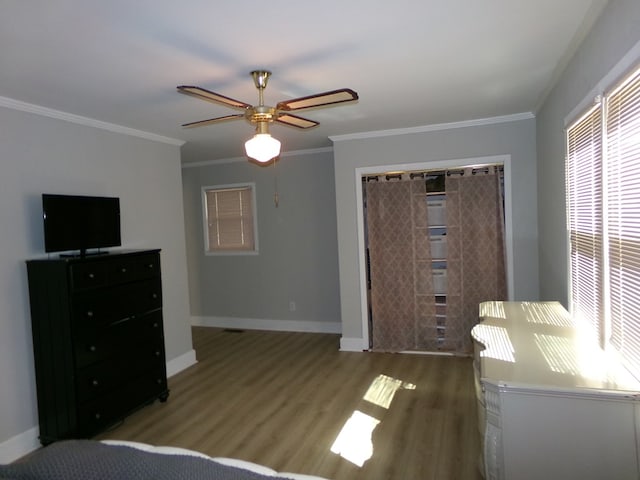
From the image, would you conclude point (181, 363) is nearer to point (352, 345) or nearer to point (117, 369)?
point (117, 369)

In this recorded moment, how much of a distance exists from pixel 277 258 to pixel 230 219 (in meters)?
0.97

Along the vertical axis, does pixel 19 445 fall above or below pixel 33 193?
below

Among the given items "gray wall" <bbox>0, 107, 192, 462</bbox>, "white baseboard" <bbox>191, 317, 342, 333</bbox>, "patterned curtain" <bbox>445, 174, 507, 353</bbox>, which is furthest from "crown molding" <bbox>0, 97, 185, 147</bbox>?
"patterned curtain" <bbox>445, 174, 507, 353</bbox>

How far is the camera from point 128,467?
1.41m

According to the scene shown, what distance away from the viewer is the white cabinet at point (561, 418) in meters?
1.63

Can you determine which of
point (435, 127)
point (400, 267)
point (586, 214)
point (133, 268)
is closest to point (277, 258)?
point (400, 267)

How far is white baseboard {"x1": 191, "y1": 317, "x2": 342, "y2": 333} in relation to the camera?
5.63m

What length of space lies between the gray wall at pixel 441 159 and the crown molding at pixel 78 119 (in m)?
1.95

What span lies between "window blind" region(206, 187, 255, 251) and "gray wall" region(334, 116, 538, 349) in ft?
5.90

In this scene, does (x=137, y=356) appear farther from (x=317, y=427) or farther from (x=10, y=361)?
(x=317, y=427)

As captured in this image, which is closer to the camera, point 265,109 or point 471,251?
point 265,109

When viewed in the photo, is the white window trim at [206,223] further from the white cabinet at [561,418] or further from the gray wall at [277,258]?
the white cabinet at [561,418]

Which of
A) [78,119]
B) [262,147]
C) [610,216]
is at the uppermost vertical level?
[78,119]

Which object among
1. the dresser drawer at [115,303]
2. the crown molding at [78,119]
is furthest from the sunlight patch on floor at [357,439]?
the crown molding at [78,119]
